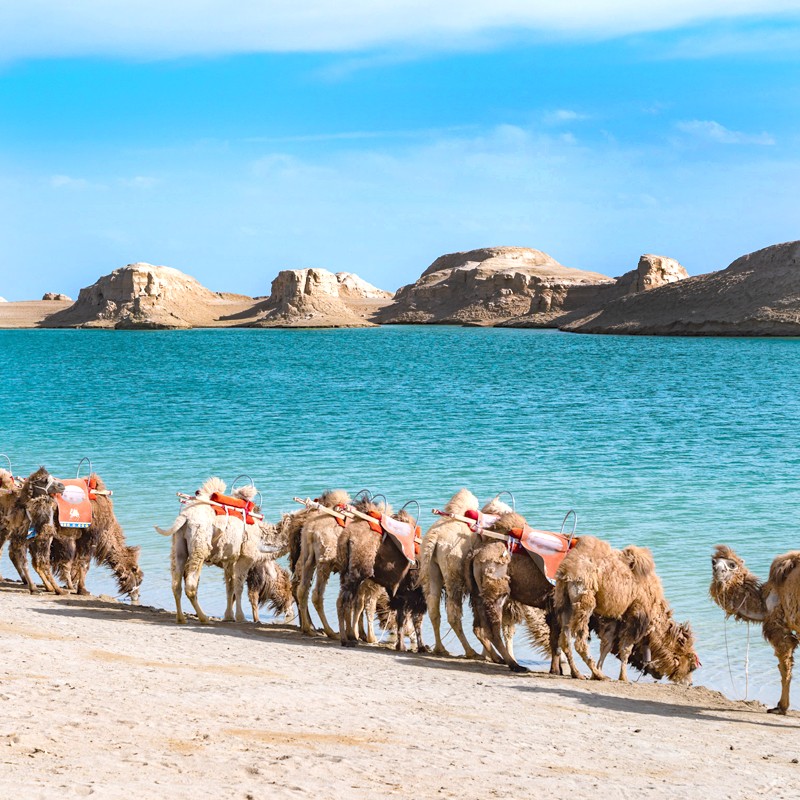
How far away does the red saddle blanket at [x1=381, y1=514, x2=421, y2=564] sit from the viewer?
38.7 ft

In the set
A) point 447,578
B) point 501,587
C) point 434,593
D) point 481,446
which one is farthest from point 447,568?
point 481,446

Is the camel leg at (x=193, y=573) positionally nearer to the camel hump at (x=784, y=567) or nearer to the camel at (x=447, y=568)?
the camel at (x=447, y=568)

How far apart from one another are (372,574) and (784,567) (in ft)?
14.0

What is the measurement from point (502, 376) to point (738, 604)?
5275 centimetres

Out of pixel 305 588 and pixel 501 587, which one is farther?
pixel 305 588

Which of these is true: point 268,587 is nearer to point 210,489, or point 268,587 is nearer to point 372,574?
point 210,489

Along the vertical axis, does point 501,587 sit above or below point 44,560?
above

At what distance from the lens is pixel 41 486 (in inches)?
548

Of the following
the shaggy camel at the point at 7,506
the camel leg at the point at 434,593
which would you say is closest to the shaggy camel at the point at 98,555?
the shaggy camel at the point at 7,506

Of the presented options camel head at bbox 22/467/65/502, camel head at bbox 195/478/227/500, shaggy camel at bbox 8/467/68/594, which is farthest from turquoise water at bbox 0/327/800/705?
camel head at bbox 195/478/227/500

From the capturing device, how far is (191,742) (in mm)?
7160

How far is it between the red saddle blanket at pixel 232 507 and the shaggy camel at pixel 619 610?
3.99m

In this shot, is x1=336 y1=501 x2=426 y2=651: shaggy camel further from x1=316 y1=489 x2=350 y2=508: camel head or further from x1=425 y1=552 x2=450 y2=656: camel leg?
x1=316 y1=489 x2=350 y2=508: camel head

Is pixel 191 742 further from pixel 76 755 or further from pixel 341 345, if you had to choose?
pixel 341 345
